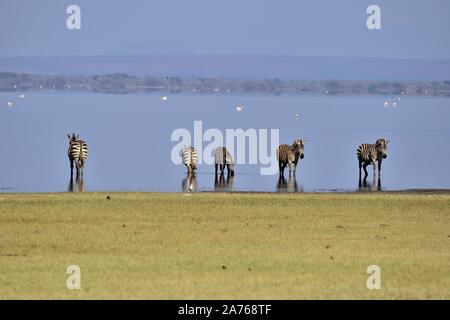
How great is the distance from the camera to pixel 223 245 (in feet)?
70.4

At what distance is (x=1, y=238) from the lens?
22.1m

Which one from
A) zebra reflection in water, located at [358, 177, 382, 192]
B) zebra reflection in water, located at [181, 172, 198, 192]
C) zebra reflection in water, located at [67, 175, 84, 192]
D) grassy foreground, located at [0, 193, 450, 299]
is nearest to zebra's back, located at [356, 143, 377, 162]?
zebra reflection in water, located at [358, 177, 382, 192]

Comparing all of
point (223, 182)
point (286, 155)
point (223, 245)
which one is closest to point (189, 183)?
point (223, 182)

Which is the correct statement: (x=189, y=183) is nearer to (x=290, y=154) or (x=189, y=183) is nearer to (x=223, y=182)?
(x=223, y=182)

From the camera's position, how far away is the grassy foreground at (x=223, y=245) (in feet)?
56.2

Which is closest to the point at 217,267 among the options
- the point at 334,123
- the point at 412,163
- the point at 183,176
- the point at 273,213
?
the point at 273,213

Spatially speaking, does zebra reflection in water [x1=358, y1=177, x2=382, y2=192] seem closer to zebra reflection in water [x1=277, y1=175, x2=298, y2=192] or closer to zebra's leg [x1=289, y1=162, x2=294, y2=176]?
zebra reflection in water [x1=277, y1=175, x2=298, y2=192]

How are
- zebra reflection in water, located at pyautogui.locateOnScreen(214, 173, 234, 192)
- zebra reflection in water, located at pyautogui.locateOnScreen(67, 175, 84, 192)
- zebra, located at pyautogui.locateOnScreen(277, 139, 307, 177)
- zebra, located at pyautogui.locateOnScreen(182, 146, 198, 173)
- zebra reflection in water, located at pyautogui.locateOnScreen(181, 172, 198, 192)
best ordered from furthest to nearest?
zebra, located at pyautogui.locateOnScreen(182, 146, 198, 173)
zebra, located at pyautogui.locateOnScreen(277, 139, 307, 177)
zebra reflection in water, located at pyautogui.locateOnScreen(214, 173, 234, 192)
zebra reflection in water, located at pyautogui.locateOnScreen(67, 175, 84, 192)
zebra reflection in water, located at pyautogui.locateOnScreen(181, 172, 198, 192)

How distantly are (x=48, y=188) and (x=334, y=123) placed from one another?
59658 millimetres

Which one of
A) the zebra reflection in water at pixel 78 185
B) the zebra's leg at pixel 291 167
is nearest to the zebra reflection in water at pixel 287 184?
the zebra's leg at pixel 291 167

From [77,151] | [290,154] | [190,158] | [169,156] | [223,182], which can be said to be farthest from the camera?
[169,156]

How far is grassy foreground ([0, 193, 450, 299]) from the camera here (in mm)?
17125
